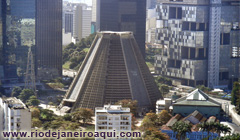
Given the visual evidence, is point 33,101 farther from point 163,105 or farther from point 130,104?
point 163,105

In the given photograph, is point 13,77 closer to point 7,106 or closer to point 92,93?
point 92,93

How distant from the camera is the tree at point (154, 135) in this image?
A: 98562mm

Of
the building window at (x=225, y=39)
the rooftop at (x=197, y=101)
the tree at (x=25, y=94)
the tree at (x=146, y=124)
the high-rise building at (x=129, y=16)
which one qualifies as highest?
the high-rise building at (x=129, y=16)

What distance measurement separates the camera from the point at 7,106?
85.4 m

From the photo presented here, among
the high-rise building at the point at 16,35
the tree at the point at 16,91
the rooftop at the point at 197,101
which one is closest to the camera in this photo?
the rooftop at the point at 197,101

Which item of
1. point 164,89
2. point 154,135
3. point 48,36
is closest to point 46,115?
point 154,135

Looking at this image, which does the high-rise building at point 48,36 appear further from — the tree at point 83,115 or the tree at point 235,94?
the tree at point 83,115

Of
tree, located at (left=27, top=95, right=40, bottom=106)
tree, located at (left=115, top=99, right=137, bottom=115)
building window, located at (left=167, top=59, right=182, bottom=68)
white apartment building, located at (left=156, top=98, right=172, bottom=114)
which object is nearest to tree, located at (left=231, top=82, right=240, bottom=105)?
white apartment building, located at (left=156, top=98, right=172, bottom=114)

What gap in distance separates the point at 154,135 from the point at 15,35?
6917 centimetres

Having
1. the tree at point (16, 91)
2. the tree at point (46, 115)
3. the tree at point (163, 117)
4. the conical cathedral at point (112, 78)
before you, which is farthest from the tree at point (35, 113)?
the tree at point (16, 91)

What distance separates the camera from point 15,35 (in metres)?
163

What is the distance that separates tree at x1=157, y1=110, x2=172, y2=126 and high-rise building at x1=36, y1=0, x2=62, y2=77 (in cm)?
5750

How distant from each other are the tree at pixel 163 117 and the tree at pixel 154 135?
1232cm

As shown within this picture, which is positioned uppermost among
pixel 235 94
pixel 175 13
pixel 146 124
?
pixel 175 13
